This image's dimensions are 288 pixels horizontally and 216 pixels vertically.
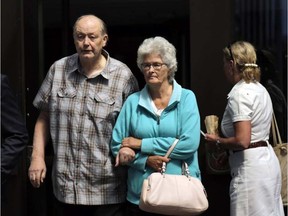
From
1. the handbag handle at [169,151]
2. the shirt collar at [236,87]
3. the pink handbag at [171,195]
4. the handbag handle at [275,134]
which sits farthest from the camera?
the handbag handle at [275,134]

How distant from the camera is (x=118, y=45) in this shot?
4629mm

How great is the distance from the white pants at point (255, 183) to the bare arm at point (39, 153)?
120 centimetres

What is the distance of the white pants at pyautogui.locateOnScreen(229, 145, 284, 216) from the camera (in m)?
3.71

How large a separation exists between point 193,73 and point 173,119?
103 centimetres

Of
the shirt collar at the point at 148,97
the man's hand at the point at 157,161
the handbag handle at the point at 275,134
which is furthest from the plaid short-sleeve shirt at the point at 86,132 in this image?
the handbag handle at the point at 275,134

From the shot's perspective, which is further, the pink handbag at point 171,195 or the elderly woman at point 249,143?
the elderly woman at point 249,143

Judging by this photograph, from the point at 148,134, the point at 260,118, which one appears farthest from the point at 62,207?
the point at 260,118

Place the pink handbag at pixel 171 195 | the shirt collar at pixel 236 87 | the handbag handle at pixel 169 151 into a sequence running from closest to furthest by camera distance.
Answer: the pink handbag at pixel 171 195, the handbag handle at pixel 169 151, the shirt collar at pixel 236 87

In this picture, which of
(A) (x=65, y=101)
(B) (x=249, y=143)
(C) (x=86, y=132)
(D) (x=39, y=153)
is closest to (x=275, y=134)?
(B) (x=249, y=143)

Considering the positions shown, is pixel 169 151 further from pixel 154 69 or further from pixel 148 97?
pixel 154 69

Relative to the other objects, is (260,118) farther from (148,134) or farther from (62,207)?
(62,207)

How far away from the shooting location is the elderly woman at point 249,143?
367 centimetres

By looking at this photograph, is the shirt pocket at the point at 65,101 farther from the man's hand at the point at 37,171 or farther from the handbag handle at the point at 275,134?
the handbag handle at the point at 275,134

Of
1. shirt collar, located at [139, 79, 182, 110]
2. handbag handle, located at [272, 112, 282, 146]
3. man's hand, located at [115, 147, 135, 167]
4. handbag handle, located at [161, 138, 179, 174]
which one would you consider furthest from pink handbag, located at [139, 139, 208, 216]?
handbag handle, located at [272, 112, 282, 146]
